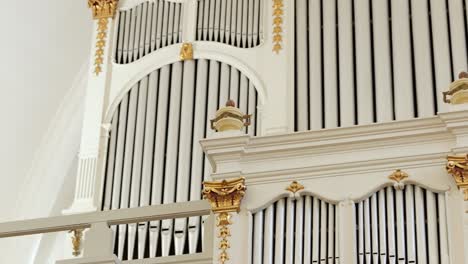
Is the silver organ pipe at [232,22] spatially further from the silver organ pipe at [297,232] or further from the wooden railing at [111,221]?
the silver organ pipe at [297,232]

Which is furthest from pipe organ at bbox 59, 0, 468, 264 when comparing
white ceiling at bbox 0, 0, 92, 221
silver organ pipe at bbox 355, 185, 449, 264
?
white ceiling at bbox 0, 0, 92, 221

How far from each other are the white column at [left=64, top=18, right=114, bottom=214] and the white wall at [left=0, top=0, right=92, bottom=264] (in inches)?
62.6

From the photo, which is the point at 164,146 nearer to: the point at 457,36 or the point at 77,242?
the point at 77,242

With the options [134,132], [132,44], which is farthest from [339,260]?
[132,44]

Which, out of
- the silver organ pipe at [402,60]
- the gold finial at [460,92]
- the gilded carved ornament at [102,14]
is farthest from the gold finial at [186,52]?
the gold finial at [460,92]

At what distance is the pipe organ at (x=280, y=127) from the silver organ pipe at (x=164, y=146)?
0.01 m

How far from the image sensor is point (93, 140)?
13.0 metres

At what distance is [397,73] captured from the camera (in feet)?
40.1

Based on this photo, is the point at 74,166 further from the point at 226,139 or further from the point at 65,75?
the point at 226,139

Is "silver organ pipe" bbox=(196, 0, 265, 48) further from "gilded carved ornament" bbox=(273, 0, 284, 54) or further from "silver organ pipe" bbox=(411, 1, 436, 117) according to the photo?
"silver organ pipe" bbox=(411, 1, 436, 117)

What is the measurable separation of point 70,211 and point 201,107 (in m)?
1.75

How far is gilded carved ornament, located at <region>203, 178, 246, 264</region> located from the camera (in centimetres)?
945

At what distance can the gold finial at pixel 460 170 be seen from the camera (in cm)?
905

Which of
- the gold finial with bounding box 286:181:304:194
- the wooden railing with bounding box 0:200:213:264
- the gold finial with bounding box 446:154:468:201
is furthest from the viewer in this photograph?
the wooden railing with bounding box 0:200:213:264
